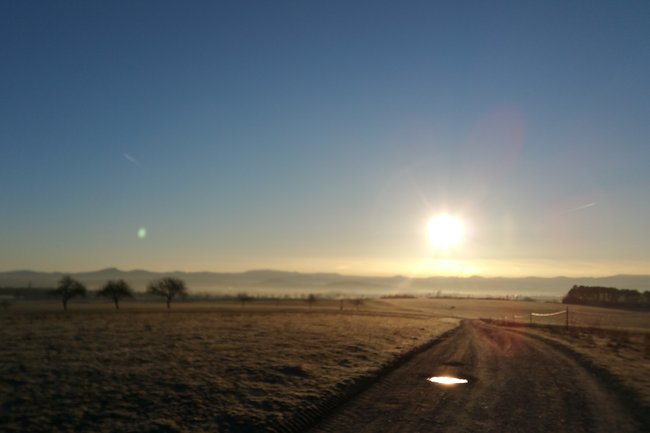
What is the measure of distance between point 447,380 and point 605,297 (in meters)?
135

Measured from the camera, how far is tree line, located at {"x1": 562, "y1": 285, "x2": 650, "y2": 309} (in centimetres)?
13025

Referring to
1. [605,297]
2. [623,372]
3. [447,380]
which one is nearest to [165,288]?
[605,297]

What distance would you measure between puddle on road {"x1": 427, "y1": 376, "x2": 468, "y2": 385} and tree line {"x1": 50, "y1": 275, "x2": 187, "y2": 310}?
96.0m

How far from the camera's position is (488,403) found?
1405 cm

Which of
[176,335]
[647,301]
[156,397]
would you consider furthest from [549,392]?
[647,301]

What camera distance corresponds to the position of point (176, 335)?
30.9 metres

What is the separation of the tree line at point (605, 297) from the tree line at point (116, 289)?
90243mm

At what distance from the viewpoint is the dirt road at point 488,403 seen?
11.7 meters

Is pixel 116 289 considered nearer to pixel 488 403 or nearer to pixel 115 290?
pixel 115 290

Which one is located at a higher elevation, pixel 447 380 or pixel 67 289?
pixel 67 289

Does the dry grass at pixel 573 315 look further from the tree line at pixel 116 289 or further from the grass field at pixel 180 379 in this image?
the tree line at pixel 116 289

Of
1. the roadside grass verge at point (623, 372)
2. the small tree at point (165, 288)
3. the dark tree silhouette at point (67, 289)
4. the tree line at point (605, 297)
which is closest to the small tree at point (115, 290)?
the dark tree silhouette at point (67, 289)

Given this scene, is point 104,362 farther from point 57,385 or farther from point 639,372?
point 639,372

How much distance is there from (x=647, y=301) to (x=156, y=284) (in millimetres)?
114176
